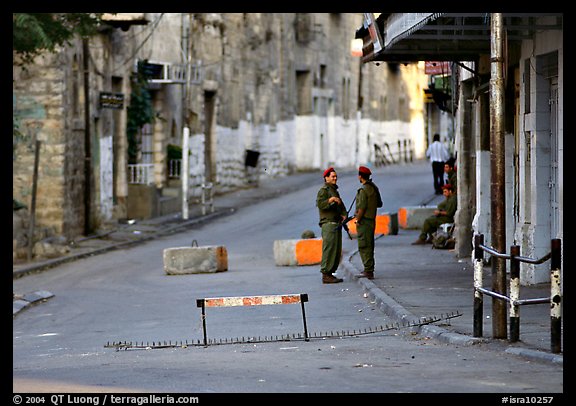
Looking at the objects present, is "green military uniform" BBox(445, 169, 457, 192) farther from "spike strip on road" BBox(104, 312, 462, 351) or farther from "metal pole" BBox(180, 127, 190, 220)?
"spike strip on road" BBox(104, 312, 462, 351)

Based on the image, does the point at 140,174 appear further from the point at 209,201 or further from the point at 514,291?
the point at 514,291

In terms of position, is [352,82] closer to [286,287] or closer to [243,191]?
[243,191]

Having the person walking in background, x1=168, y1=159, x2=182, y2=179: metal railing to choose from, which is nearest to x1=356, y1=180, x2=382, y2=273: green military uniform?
x1=168, y1=159, x2=182, y2=179: metal railing

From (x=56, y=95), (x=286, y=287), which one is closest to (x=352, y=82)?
(x=56, y=95)

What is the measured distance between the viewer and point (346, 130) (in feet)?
214

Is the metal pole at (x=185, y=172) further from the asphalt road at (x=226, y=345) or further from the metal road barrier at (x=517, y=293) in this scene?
the metal road barrier at (x=517, y=293)

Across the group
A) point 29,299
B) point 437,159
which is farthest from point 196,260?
point 437,159

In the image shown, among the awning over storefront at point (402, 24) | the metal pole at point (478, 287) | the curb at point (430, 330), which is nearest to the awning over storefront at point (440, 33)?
the awning over storefront at point (402, 24)

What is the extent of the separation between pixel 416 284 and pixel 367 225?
173 centimetres

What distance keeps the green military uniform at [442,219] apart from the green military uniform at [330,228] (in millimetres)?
5793

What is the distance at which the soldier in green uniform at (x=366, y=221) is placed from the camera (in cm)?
2089

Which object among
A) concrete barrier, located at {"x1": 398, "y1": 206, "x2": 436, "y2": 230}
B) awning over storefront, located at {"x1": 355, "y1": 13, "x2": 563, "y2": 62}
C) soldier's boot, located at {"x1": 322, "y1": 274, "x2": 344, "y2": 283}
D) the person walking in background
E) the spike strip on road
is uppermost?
awning over storefront, located at {"x1": 355, "y1": 13, "x2": 563, "y2": 62}

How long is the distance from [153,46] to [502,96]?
26.6 meters

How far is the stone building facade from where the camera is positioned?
29844 millimetres
